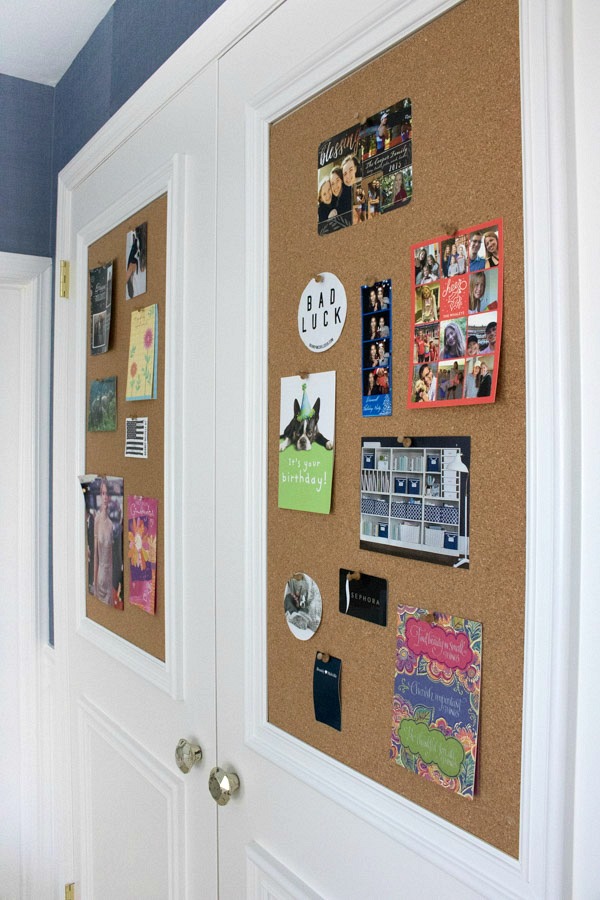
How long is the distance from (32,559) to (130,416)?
3.17 ft

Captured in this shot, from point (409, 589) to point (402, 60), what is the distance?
2.04ft

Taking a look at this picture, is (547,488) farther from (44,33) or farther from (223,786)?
(44,33)

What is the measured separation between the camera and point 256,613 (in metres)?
1.02

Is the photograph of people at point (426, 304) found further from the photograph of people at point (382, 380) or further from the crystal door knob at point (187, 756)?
the crystal door knob at point (187, 756)

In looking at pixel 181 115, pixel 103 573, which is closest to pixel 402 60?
pixel 181 115

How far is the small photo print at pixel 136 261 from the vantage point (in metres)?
1.36

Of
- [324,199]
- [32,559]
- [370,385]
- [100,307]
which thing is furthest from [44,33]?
[370,385]

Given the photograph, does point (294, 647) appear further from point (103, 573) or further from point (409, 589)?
point (103, 573)

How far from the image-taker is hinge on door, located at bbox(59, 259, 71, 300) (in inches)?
68.9

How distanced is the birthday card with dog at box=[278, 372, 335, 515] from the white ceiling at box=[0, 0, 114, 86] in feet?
4.40

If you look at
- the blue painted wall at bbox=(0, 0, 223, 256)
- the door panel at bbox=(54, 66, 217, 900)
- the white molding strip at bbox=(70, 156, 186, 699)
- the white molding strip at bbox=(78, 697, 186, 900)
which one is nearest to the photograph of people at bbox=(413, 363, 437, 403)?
the door panel at bbox=(54, 66, 217, 900)

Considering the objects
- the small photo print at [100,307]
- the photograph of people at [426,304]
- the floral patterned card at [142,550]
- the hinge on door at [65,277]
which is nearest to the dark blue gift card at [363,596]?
the photograph of people at [426,304]

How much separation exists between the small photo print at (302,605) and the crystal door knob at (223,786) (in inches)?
11.9

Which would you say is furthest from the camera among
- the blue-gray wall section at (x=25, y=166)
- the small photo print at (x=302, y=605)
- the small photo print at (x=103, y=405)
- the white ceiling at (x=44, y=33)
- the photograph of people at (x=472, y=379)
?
the blue-gray wall section at (x=25, y=166)
